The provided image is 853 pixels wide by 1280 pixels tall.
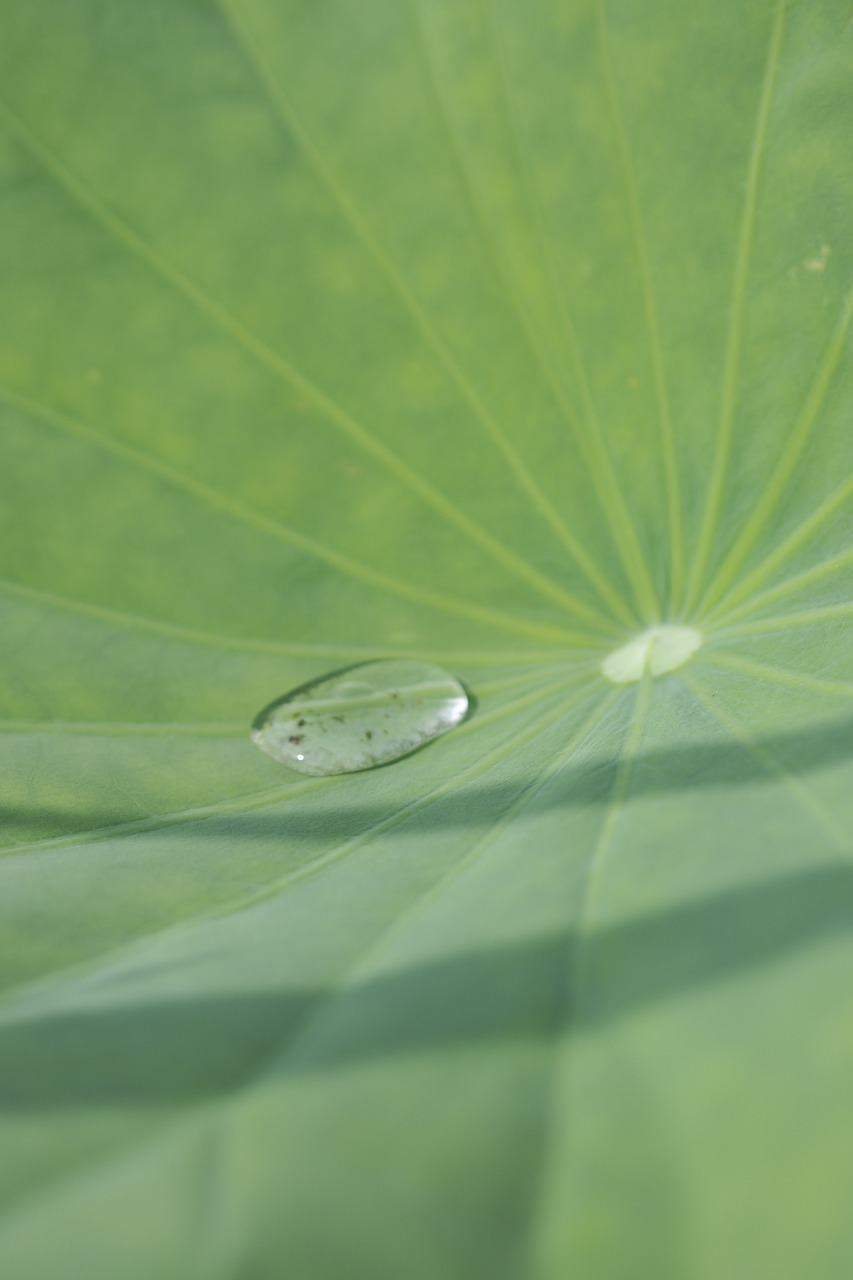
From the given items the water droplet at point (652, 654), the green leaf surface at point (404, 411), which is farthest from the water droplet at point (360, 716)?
the water droplet at point (652, 654)

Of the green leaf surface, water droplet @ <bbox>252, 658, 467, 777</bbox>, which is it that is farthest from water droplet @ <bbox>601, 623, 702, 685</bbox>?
water droplet @ <bbox>252, 658, 467, 777</bbox>

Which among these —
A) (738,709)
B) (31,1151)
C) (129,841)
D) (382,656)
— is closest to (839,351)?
(738,709)

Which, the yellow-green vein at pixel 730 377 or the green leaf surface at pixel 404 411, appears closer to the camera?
the green leaf surface at pixel 404 411

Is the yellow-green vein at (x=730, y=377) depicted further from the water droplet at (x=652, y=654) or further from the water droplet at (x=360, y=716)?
the water droplet at (x=360, y=716)

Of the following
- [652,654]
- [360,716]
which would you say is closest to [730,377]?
[652,654]

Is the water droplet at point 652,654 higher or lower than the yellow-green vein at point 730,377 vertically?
lower

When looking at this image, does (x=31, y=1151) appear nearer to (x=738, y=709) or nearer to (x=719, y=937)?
(x=719, y=937)

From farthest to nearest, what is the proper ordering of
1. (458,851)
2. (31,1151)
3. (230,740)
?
(230,740) → (458,851) → (31,1151)
